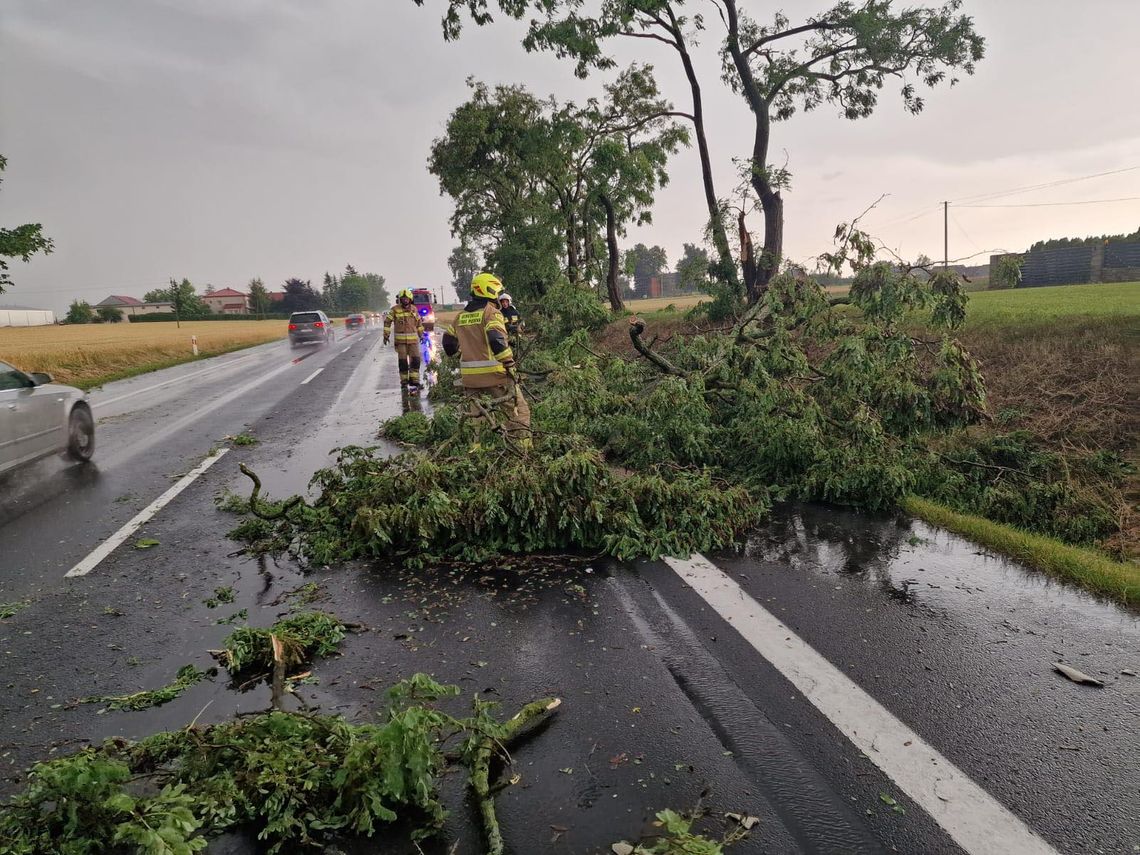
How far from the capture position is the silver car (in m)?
7.41

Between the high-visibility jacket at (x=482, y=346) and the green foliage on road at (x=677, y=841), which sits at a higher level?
the high-visibility jacket at (x=482, y=346)

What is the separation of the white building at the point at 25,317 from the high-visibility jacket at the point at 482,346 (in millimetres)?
174311

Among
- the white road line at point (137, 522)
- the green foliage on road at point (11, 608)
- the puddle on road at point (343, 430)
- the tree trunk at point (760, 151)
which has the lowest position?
the green foliage on road at point (11, 608)

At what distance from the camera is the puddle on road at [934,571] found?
392cm

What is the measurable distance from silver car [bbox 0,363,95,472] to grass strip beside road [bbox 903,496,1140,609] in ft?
30.5

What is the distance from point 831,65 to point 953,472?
16872mm

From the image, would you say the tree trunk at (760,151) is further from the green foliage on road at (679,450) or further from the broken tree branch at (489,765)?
the broken tree branch at (489,765)

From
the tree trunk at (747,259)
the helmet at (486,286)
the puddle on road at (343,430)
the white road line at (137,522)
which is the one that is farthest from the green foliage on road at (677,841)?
the tree trunk at (747,259)

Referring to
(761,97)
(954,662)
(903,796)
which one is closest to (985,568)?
(954,662)

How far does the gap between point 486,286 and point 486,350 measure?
0.70 metres

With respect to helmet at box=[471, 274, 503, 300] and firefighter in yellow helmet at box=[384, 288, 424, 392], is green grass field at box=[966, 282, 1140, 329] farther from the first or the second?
firefighter in yellow helmet at box=[384, 288, 424, 392]

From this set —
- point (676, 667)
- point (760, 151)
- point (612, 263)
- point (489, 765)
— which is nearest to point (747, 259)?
point (760, 151)

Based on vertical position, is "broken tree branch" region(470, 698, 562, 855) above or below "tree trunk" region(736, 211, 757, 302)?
below

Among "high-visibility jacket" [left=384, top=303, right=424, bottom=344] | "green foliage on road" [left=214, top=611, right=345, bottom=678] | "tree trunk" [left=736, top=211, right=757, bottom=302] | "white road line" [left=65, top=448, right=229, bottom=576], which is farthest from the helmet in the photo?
"tree trunk" [left=736, top=211, right=757, bottom=302]
